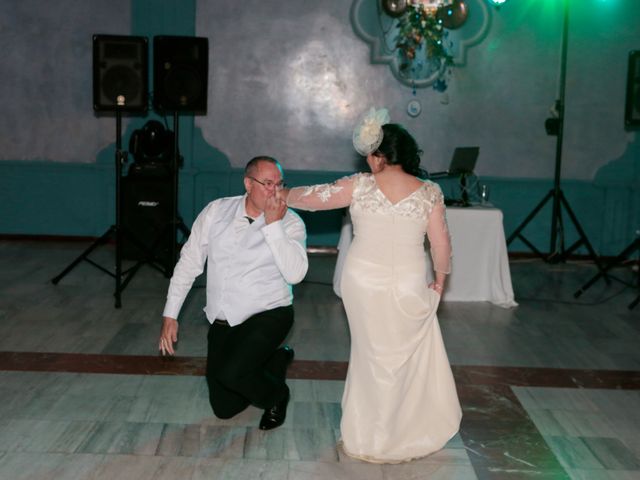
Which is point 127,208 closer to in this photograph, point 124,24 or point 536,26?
point 124,24

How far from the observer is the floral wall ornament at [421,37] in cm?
816

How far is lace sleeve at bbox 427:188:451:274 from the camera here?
328cm

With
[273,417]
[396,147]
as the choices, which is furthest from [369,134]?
A: [273,417]

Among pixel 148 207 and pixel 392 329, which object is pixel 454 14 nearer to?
pixel 148 207

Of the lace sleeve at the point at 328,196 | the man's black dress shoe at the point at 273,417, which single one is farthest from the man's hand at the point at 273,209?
the man's black dress shoe at the point at 273,417

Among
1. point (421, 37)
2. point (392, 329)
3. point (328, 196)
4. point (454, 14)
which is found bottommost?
point (392, 329)

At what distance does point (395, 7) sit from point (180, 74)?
8.76 feet

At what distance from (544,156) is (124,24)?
175 inches

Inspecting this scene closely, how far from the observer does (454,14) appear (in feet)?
26.7

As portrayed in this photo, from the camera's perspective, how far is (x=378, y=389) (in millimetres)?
3236

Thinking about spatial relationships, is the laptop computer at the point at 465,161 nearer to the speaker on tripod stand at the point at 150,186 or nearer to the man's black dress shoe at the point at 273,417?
the speaker on tripod stand at the point at 150,186

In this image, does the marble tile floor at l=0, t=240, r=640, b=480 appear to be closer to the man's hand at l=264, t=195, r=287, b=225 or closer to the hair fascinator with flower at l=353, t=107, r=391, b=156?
the man's hand at l=264, t=195, r=287, b=225

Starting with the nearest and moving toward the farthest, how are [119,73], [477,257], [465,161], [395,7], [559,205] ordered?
[119,73] → [477,257] → [465,161] → [559,205] → [395,7]

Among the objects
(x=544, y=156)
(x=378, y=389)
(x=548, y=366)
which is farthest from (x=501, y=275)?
(x=378, y=389)
